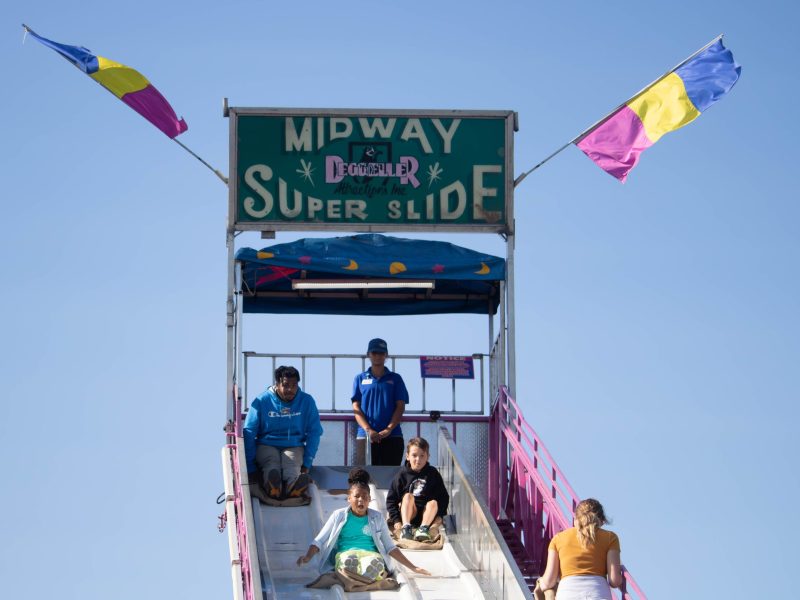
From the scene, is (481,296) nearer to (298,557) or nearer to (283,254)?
(283,254)

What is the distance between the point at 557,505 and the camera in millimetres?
17344

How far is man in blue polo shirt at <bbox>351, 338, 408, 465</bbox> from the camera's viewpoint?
65.5ft

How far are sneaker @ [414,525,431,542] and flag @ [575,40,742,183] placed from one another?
6.02m

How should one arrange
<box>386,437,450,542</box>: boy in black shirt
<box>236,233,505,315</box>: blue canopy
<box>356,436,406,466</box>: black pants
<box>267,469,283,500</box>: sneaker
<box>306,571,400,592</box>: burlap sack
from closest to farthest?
<box>306,571,400,592</box>: burlap sack → <box>386,437,450,542</box>: boy in black shirt → <box>267,469,283,500</box>: sneaker → <box>356,436,406,466</box>: black pants → <box>236,233,505,315</box>: blue canopy

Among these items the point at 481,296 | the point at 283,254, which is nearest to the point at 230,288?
the point at 283,254

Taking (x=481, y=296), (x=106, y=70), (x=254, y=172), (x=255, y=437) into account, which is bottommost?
(x=255, y=437)

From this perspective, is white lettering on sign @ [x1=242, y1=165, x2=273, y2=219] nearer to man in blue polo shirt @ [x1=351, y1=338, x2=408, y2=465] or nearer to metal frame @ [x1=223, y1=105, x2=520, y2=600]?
metal frame @ [x1=223, y1=105, x2=520, y2=600]

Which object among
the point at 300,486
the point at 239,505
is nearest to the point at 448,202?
the point at 300,486

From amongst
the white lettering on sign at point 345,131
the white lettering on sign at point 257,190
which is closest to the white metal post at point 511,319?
the white lettering on sign at point 345,131

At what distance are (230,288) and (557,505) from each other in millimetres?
5535

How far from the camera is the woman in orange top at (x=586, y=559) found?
580 inches

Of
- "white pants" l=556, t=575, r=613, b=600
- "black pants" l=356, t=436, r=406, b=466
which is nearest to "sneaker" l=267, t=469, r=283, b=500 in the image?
"black pants" l=356, t=436, r=406, b=466

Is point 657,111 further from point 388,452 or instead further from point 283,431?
point 283,431

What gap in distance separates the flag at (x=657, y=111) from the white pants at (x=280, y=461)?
5812 millimetres
